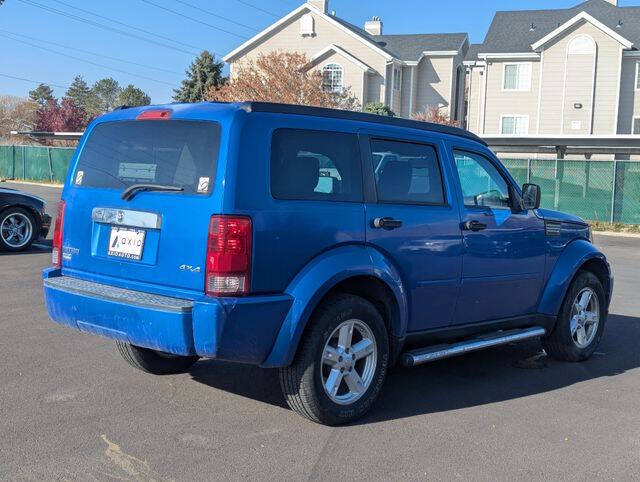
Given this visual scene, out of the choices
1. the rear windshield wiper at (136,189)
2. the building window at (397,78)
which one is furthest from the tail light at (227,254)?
the building window at (397,78)

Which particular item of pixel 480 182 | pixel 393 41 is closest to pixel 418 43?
pixel 393 41

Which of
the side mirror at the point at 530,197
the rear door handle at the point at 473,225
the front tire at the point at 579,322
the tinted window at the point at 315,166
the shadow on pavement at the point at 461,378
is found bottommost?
the shadow on pavement at the point at 461,378

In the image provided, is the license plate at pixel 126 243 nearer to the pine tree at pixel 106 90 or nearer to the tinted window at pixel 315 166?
the tinted window at pixel 315 166

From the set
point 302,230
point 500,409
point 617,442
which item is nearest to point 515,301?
→ point 500,409

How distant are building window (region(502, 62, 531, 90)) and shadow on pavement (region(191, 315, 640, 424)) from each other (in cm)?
3265

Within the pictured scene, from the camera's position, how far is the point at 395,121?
5.31 meters

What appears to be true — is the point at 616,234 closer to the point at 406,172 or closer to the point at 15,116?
the point at 406,172

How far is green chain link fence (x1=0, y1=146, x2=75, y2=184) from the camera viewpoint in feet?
132

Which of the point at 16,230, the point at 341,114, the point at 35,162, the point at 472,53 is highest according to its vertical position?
the point at 472,53

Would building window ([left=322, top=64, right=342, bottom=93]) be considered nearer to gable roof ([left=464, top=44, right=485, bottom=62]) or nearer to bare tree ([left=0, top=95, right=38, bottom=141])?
gable roof ([left=464, top=44, right=485, bottom=62])

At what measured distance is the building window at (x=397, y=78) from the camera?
4025 cm

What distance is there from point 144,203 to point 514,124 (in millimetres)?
35985

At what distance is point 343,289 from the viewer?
4.76 meters

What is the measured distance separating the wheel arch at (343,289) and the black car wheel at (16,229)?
9345 mm
